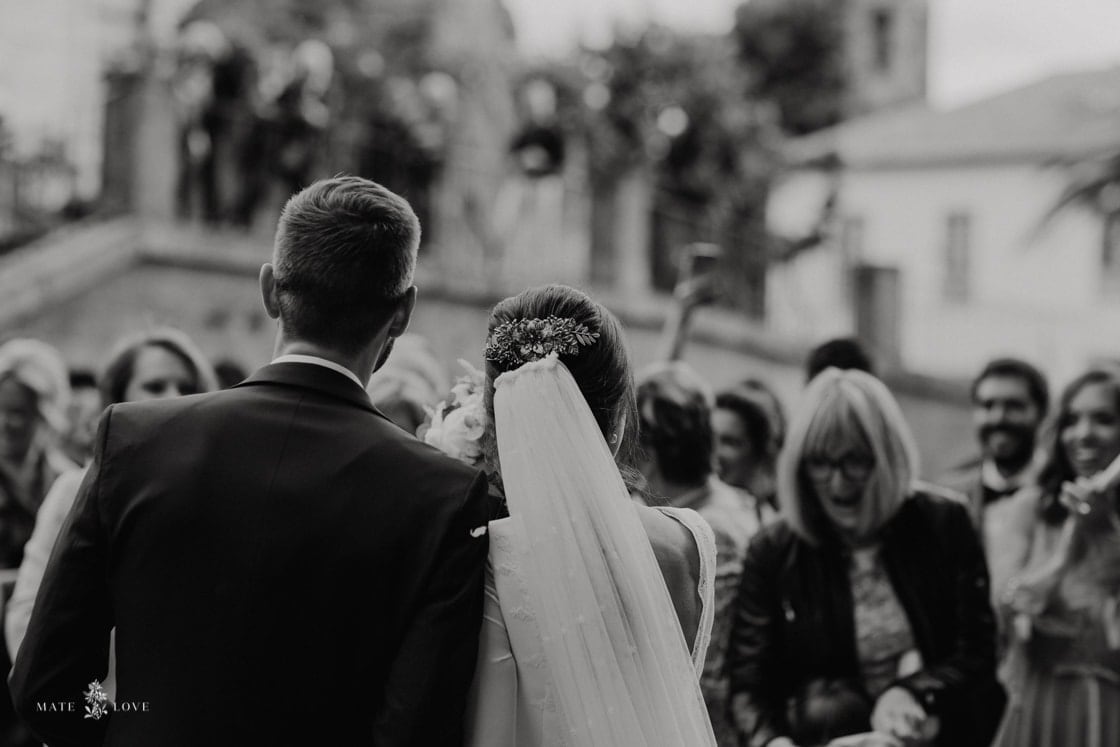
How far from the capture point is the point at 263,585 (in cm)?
275

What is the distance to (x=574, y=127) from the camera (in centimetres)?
1619

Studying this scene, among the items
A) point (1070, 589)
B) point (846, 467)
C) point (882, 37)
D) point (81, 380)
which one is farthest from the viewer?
point (882, 37)

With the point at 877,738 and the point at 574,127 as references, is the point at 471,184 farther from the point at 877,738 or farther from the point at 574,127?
the point at 877,738

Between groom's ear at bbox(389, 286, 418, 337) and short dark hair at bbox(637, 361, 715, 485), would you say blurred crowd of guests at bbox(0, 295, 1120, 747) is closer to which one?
short dark hair at bbox(637, 361, 715, 485)

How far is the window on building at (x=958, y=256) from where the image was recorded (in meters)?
38.5

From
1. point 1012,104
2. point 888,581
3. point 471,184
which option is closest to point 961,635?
point 888,581

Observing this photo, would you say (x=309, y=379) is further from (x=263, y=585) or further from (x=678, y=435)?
(x=678, y=435)

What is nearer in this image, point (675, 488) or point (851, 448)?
point (851, 448)

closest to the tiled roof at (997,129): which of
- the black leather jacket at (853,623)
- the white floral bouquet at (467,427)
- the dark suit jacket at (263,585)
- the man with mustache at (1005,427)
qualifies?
the man with mustache at (1005,427)

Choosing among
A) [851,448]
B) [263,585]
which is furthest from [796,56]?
[263,585]

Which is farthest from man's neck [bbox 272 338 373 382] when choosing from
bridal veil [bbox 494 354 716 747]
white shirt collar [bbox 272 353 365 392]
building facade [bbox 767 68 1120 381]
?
building facade [bbox 767 68 1120 381]

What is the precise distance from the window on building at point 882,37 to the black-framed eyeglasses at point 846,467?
5378 centimetres

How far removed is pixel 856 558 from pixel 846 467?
1.00 feet

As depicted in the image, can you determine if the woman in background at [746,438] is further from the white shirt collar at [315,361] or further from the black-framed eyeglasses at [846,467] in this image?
the white shirt collar at [315,361]
